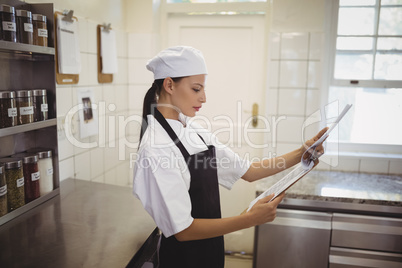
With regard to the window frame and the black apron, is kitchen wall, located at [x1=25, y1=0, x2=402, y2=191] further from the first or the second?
the black apron

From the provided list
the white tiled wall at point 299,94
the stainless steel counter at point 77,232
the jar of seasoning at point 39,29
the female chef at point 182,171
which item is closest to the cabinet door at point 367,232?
the white tiled wall at point 299,94

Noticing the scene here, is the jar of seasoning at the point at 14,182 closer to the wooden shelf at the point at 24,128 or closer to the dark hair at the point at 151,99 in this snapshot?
the wooden shelf at the point at 24,128

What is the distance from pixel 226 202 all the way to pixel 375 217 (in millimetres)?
1186

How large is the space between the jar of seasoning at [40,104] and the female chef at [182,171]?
456 millimetres

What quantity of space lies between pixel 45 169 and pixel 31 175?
3.6 inches

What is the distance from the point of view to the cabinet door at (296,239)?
1.86 m

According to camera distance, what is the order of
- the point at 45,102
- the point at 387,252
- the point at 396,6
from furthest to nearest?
1. the point at 396,6
2. the point at 387,252
3. the point at 45,102

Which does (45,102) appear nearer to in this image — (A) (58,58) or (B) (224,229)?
(A) (58,58)

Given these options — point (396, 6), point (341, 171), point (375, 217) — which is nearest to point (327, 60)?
point (396, 6)

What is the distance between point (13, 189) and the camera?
1266 millimetres

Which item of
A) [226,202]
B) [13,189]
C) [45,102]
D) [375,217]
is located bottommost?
[226,202]

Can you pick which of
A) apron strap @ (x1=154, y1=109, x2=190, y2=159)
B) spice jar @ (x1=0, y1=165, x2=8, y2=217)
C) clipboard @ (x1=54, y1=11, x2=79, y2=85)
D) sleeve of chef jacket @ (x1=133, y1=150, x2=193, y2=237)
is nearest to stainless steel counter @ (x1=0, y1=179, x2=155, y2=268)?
spice jar @ (x1=0, y1=165, x2=8, y2=217)

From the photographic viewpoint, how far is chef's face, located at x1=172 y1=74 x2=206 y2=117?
3.84ft

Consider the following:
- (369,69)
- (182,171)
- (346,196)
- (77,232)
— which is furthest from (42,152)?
(369,69)
